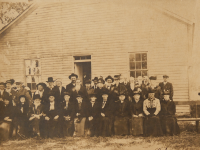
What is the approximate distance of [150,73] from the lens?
3.52 metres

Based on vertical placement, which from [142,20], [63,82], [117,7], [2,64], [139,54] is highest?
[117,7]

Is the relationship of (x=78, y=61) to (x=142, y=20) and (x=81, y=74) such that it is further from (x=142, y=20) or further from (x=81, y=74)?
(x=142, y=20)

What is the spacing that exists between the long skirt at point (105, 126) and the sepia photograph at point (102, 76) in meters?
0.02

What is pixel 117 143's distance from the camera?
2963mm

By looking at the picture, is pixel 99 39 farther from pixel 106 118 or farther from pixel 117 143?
pixel 117 143

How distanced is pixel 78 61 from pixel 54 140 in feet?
5.91

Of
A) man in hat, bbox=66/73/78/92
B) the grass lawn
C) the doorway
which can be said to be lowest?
the grass lawn

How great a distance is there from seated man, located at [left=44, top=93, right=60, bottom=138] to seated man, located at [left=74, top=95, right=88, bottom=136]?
367mm

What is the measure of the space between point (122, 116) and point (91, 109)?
0.59 meters

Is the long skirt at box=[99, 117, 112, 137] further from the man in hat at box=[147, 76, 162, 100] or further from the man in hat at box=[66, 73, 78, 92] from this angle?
the man in hat at box=[147, 76, 162, 100]

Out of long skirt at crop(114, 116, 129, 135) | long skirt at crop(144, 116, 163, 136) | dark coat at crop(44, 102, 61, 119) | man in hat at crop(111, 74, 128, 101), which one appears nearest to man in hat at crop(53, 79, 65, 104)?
dark coat at crop(44, 102, 61, 119)

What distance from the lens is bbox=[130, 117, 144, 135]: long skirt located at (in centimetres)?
305

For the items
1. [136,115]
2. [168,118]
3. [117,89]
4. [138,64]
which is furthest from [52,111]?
[168,118]

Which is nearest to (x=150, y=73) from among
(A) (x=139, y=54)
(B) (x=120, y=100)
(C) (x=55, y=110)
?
(A) (x=139, y=54)
